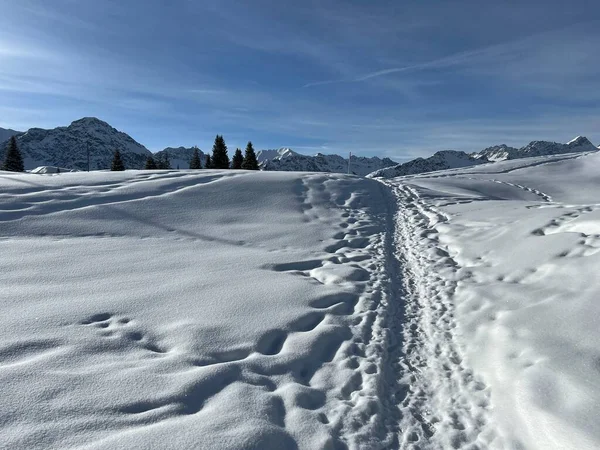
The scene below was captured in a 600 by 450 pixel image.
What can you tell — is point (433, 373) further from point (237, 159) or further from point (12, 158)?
point (12, 158)

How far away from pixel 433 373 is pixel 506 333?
1.41 metres

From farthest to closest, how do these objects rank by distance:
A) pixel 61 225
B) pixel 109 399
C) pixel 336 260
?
pixel 61 225
pixel 336 260
pixel 109 399

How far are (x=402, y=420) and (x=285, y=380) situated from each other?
134 centimetres

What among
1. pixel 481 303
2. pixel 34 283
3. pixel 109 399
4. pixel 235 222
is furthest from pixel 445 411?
pixel 235 222

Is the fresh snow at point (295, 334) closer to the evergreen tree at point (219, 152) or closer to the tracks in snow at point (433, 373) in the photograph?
the tracks in snow at point (433, 373)

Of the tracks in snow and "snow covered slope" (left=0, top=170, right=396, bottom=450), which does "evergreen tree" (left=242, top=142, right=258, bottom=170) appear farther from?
the tracks in snow

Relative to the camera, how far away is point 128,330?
16.2 ft

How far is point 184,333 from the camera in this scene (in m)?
4.98

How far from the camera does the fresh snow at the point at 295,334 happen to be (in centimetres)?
349

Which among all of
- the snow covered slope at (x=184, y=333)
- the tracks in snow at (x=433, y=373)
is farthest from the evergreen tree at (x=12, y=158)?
the tracks in snow at (x=433, y=373)

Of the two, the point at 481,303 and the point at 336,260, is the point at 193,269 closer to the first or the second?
the point at 336,260

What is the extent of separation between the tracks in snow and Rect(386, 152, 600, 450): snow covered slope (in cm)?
1

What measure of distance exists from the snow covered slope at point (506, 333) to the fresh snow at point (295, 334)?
2cm

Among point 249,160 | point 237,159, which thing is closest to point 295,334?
point 249,160
